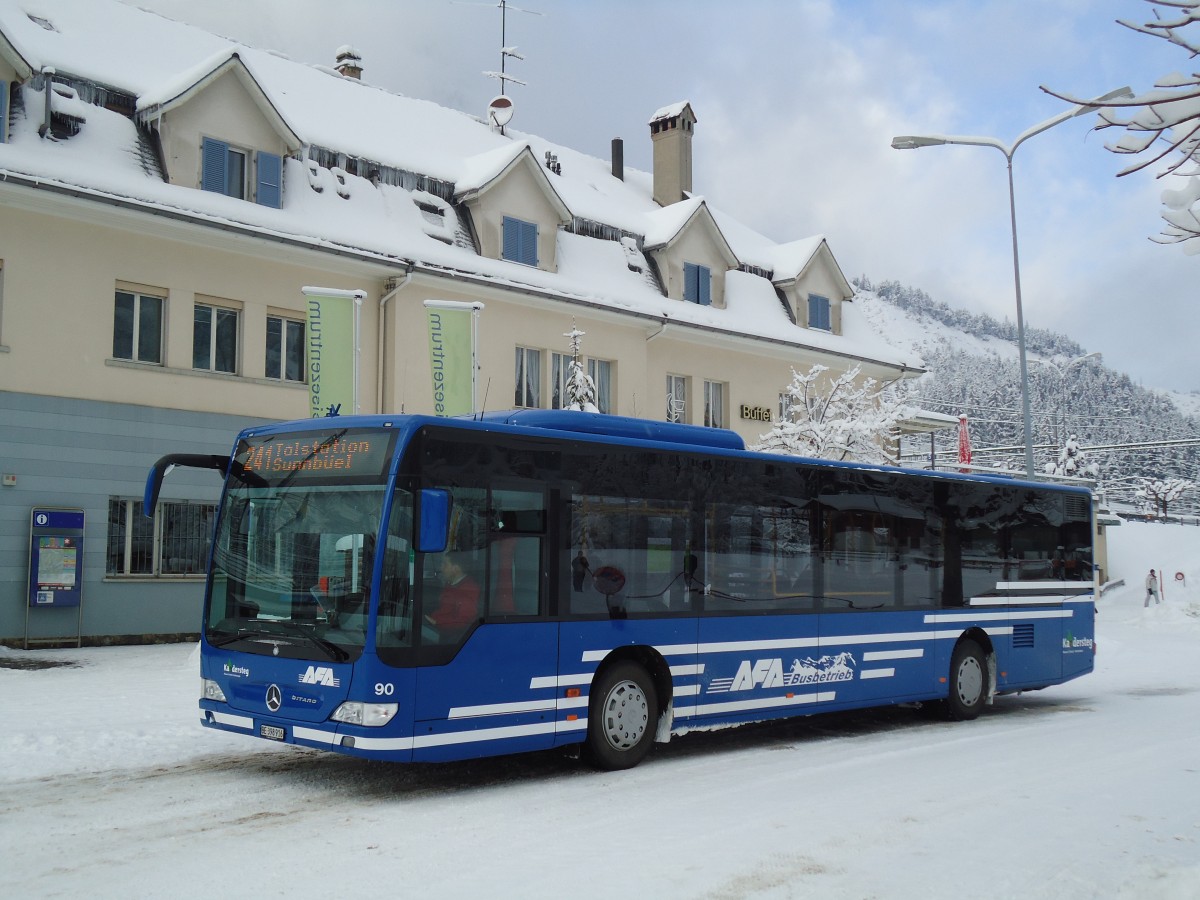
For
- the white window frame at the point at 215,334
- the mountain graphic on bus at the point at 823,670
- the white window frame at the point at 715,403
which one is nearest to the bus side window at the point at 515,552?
the mountain graphic on bus at the point at 823,670

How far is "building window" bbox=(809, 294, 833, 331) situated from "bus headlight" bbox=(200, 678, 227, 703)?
28845 mm

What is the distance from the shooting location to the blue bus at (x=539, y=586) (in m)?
9.10

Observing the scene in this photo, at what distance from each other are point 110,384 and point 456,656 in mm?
14009

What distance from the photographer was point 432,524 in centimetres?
912

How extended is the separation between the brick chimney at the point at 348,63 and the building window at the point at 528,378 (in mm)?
10569

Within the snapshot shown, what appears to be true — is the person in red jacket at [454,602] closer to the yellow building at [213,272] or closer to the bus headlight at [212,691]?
the bus headlight at [212,691]

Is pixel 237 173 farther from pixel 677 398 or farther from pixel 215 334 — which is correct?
pixel 677 398

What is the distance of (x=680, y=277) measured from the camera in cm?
3212

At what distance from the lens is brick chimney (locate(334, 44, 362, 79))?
107ft

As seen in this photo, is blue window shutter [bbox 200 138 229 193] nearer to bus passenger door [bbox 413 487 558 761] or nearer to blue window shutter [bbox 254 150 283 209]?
blue window shutter [bbox 254 150 283 209]

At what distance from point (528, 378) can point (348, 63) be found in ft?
37.2

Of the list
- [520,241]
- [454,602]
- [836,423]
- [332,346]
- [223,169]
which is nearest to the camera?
[454,602]

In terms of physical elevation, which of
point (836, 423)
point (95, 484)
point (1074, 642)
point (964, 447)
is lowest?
point (1074, 642)

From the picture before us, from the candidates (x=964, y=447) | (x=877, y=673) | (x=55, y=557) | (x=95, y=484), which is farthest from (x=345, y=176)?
(x=964, y=447)
